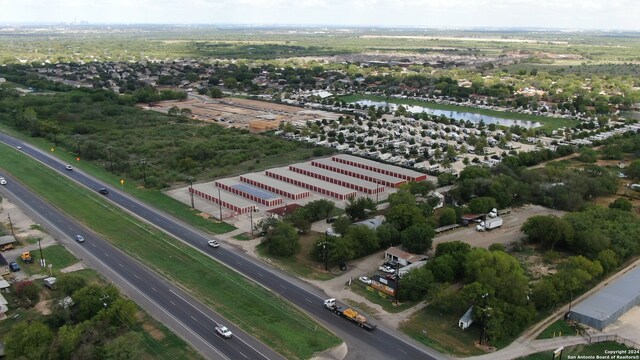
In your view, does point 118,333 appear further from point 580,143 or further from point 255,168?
point 580,143

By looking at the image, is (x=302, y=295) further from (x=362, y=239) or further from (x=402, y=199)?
(x=402, y=199)

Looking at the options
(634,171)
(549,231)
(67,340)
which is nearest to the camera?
(67,340)

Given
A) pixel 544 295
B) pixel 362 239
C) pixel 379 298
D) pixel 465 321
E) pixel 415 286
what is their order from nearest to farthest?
pixel 465 321, pixel 544 295, pixel 415 286, pixel 379 298, pixel 362 239

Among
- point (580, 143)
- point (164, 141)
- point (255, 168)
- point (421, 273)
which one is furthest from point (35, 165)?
point (580, 143)

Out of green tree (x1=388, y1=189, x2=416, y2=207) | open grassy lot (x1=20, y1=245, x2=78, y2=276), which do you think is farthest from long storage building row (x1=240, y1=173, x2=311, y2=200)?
open grassy lot (x1=20, y1=245, x2=78, y2=276)

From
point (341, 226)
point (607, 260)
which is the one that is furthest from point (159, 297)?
point (607, 260)

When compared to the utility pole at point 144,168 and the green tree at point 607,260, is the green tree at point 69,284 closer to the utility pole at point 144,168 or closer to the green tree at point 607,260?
the utility pole at point 144,168

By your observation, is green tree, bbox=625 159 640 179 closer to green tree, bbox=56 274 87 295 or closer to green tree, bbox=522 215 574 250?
green tree, bbox=522 215 574 250
